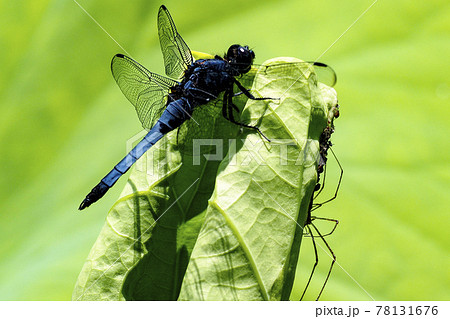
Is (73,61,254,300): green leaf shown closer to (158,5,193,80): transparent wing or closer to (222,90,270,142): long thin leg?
(222,90,270,142): long thin leg

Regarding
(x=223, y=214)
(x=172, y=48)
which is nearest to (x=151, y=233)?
(x=223, y=214)

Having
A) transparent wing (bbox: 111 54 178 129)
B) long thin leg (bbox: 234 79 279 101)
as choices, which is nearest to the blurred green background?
transparent wing (bbox: 111 54 178 129)

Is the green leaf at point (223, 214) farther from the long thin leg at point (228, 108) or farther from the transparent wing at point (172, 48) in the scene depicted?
the transparent wing at point (172, 48)

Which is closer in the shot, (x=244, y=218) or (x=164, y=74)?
(x=244, y=218)

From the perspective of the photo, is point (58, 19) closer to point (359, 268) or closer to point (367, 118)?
point (367, 118)

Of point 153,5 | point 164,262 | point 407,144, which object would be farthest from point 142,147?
point 407,144
